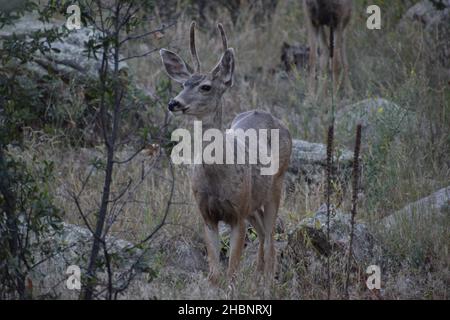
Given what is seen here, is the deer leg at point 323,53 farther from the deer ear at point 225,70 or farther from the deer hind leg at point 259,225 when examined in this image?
the deer ear at point 225,70

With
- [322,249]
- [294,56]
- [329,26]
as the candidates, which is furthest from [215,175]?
[294,56]

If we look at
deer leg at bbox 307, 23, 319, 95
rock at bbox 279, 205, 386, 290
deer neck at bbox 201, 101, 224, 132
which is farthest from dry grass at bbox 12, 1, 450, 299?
deer neck at bbox 201, 101, 224, 132

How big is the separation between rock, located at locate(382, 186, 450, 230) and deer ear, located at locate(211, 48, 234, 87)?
2.29m

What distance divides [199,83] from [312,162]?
3.42m

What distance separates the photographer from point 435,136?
460 inches

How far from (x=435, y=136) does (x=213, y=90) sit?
4501 millimetres

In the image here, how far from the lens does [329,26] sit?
14570 millimetres

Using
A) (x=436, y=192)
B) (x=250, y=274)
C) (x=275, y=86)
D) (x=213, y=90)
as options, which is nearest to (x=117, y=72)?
(x=213, y=90)

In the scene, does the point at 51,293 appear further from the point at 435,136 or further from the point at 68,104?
the point at 435,136

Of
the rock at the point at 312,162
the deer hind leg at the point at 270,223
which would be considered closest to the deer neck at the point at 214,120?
the deer hind leg at the point at 270,223

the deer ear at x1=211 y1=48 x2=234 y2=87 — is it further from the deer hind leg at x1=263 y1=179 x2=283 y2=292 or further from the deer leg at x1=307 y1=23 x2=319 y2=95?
the deer leg at x1=307 y1=23 x2=319 y2=95

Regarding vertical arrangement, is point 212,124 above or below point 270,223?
above

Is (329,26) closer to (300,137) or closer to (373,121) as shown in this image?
(300,137)

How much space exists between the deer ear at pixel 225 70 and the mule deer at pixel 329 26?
20.0ft
